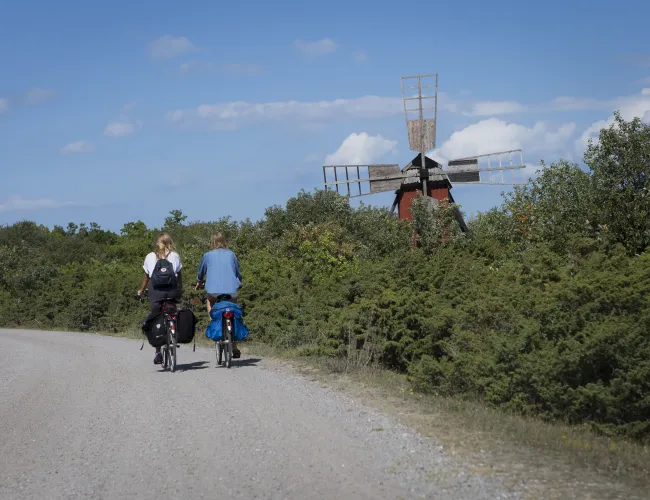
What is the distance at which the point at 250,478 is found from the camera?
6.50 meters

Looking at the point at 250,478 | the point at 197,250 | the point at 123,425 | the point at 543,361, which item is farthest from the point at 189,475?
the point at 197,250

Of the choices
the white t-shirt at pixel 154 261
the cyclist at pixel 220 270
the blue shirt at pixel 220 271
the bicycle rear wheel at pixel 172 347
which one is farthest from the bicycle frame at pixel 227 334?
the white t-shirt at pixel 154 261

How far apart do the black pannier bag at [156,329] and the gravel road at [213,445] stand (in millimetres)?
735

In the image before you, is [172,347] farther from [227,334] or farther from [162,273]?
[162,273]

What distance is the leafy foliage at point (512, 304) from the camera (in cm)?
959

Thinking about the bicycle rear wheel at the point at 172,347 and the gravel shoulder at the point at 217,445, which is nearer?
the gravel shoulder at the point at 217,445

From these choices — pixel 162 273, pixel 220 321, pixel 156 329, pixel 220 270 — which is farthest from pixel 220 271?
pixel 156 329

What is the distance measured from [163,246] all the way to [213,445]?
6226 millimetres

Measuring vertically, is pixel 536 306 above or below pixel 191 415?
above

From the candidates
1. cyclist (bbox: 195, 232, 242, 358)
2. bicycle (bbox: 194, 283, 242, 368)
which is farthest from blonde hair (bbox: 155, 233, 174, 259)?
bicycle (bbox: 194, 283, 242, 368)

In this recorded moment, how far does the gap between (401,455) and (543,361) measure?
10.4ft

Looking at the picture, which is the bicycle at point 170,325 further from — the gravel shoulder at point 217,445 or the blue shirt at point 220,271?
the gravel shoulder at point 217,445

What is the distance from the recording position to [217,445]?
7.67 m

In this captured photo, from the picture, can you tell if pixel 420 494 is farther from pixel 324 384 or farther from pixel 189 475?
pixel 324 384
